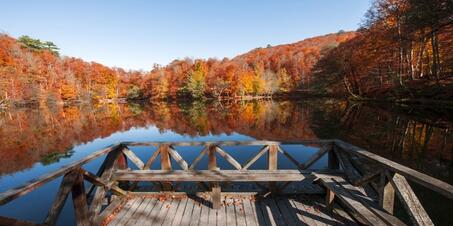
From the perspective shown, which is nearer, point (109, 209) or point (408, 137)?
point (109, 209)

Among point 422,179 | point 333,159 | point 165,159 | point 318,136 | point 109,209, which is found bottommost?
point 318,136

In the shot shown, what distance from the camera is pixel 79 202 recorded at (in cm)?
377

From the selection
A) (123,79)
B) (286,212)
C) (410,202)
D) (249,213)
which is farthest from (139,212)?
(123,79)

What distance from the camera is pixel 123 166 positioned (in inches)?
238

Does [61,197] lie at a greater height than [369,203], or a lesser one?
greater

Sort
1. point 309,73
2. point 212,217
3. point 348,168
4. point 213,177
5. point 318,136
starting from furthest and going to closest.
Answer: point 309,73
point 318,136
point 348,168
point 213,177
point 212,217

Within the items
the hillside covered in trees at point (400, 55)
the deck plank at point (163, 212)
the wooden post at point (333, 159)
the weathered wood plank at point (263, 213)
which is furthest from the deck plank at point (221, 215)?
the hillside covered in trees at point (400, 55)

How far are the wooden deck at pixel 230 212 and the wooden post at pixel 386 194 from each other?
3.09 ft

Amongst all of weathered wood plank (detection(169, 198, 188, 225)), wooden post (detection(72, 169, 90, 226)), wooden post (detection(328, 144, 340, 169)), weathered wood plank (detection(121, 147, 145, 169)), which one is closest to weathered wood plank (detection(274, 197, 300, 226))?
wooden post (detection(328, 144, 340, 169))

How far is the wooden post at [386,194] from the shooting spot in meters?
3.52

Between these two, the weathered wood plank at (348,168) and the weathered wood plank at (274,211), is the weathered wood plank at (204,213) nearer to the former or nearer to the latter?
the weathered wood plank at (274,211)

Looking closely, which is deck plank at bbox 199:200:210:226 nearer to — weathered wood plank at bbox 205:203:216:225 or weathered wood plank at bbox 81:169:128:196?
weathered wood plank at bbox 205:203:216:225

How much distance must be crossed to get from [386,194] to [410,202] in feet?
1.79

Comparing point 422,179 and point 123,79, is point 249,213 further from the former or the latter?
point 123,79
